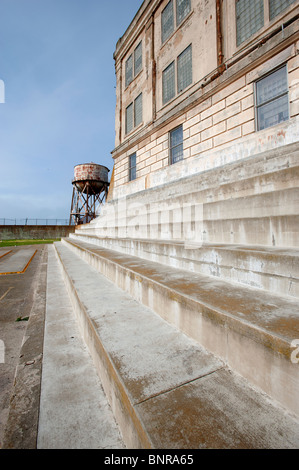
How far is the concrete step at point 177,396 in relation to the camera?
0.86 metres

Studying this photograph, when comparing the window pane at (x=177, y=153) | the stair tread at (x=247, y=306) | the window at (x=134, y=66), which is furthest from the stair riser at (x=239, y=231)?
the window at (x=134, y=66)

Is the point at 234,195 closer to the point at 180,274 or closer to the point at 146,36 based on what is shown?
the point at 180,274

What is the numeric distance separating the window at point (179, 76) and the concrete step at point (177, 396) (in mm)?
12332

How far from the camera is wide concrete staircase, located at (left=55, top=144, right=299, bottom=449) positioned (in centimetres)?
93

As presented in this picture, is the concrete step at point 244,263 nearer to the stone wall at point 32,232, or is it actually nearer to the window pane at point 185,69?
the window pane at point 185,69

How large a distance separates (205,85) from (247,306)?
10.7m

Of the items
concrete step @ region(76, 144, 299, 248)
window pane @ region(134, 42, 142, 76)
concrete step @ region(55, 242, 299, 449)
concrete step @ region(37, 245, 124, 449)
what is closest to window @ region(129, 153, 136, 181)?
window pane @ region(134, 42, 142, 76)

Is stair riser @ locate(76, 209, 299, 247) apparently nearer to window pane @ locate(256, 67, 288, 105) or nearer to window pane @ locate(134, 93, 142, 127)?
window pane @ locate(256, 67, 288, 105)

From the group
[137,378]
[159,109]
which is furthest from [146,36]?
[137,378]

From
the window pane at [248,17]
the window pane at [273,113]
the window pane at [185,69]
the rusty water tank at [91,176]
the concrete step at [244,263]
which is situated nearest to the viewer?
the concrete step at [244,263]

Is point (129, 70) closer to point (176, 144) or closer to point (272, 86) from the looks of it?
point (176, 144)

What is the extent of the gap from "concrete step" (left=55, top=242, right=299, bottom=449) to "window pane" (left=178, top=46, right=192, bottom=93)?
12.3 metres

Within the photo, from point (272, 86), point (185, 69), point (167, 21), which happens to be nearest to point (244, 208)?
point (272, 86)

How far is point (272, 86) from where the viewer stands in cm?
689
